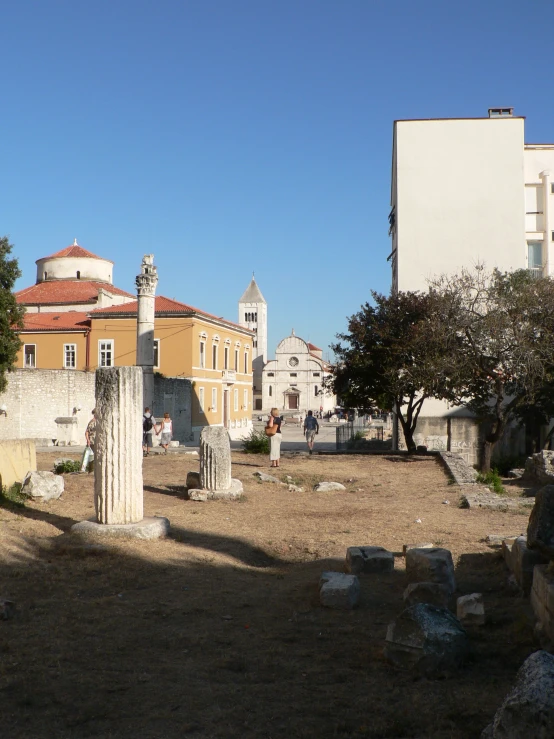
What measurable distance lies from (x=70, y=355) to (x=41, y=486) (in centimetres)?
3130

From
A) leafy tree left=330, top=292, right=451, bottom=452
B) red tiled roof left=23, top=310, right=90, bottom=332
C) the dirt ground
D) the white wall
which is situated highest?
the white wall

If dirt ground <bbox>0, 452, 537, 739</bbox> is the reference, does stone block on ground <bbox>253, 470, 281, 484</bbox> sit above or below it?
Answer: above

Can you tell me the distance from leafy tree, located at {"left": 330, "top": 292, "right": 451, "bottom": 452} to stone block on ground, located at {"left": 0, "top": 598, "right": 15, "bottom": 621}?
14227mm

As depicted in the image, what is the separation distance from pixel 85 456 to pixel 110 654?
12.0 meters

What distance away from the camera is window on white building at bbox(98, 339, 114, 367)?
41.6 meters

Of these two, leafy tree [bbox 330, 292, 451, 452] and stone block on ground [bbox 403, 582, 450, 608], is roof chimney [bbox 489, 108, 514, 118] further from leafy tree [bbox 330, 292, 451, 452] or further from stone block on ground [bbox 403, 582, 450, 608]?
stone block on ground [bbox 403, 582, 450, 608]

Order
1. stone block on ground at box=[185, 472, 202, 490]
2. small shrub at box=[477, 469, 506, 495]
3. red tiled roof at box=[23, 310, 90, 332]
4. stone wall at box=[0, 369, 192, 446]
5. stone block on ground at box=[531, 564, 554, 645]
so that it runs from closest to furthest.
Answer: stone block on ground at box=[531, 564, 554, 645], stone block on ground at box=[185, 472, 202, 490], small shrub at box=[477, 469, 506, 495], stone wall at box=[0, 369, 192, 446], red tiled roof at box=[23, 310, 90, 332]

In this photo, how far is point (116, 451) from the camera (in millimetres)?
9250

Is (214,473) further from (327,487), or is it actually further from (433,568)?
(433,568)

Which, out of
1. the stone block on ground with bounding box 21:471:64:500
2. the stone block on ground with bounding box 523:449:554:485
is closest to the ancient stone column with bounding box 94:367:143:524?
the stone block on ground with bounding box 21:471:64:500

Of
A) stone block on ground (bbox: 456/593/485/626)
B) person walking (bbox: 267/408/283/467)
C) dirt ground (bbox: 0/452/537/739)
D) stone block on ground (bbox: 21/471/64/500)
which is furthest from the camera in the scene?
person walking (bbox: 267/408/283/467)

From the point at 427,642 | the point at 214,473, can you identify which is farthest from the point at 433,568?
the point at 214,473

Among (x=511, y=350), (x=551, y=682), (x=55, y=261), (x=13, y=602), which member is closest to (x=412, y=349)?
(x=511, y=350)

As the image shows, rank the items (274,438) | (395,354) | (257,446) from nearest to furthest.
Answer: (274,438), (395,354), (257,446)
